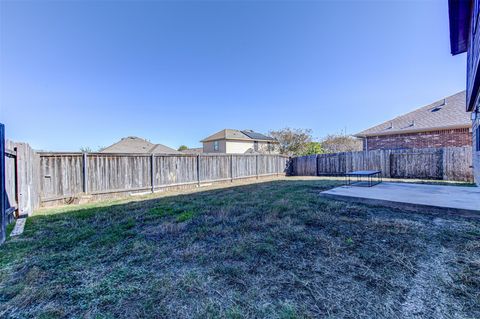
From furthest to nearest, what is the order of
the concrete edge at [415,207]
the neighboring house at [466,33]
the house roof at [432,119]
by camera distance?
the house roof at [432,119]
the neighboring house at [466,33]
the concrete edge at [415,207]

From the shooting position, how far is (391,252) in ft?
7.87

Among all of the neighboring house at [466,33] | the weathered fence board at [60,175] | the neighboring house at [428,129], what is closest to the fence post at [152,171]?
the weathered fence board at [60,175]

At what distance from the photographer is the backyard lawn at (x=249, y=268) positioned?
1558mm

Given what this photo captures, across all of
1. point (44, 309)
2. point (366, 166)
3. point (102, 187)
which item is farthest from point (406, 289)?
point (366, 166)

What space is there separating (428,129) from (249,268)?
14.6 meters

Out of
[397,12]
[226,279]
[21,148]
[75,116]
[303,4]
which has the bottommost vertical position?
[226,279]

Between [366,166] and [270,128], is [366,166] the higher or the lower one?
the lower one

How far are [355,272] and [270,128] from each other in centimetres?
2267

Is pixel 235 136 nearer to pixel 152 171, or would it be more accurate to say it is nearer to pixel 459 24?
pixel 152 171

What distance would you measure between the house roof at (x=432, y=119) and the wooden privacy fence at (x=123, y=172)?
1030 centimetres

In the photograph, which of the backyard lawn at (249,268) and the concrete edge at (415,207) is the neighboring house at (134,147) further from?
the concrete edge at (415,207)

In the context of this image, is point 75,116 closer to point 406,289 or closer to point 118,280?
point 118,280

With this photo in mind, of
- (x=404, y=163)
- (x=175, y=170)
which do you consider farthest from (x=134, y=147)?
(x=404, y=163)

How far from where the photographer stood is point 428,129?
11570 mm
